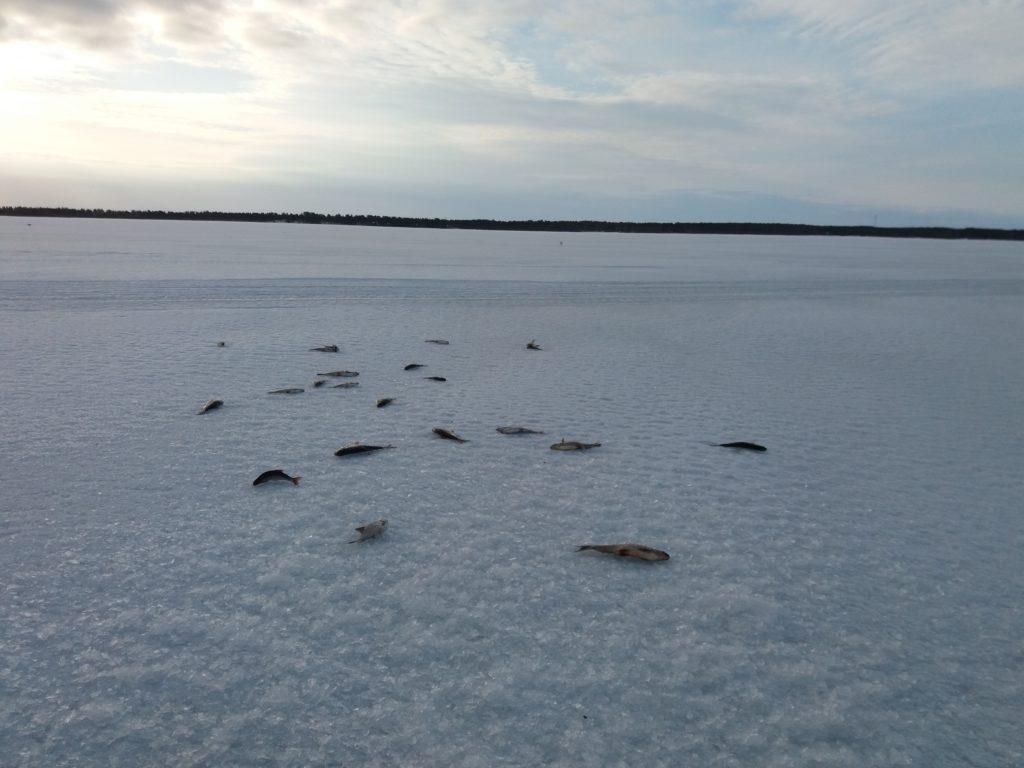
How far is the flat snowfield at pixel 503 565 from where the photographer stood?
1438 mm

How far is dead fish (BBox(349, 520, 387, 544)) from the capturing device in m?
2.21

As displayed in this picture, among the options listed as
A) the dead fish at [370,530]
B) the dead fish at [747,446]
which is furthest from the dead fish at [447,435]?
the dead fish at [747,446]

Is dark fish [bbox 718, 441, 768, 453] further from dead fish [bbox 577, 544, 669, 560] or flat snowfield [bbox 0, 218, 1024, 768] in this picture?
dead fish [bbox 577, 544, 669, 560]

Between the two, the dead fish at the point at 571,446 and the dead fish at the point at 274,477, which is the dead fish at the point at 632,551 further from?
the dead fish at the point at 274,477

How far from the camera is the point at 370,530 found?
88.0 inches

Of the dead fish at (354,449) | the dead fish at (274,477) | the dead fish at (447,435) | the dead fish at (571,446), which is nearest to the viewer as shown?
the dead fish at (274,477)

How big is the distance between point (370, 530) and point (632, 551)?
75 cm

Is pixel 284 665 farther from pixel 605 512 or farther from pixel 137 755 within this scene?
pixel 605 512

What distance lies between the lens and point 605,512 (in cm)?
248

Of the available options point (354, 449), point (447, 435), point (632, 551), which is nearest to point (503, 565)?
point (632, 551)

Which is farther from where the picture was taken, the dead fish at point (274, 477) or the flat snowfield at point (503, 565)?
the dead fish at point (274, 477)

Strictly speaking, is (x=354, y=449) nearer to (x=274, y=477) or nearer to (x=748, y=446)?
(x=274, y=477)

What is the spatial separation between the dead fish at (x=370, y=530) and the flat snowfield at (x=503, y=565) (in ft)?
0.08

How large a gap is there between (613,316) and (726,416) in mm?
4026
